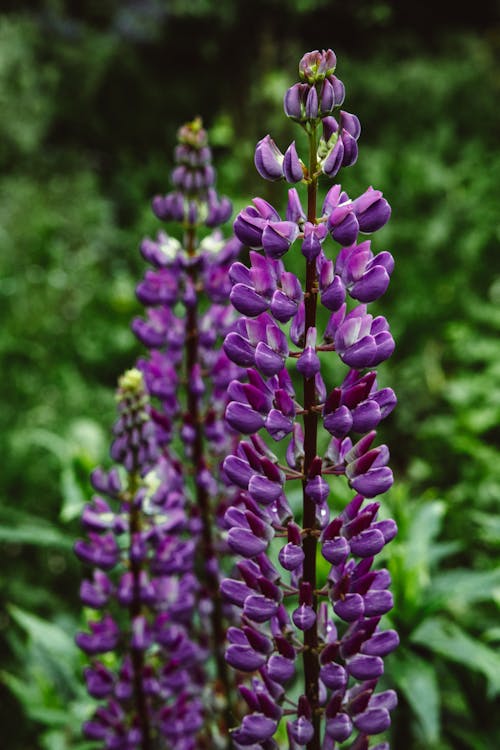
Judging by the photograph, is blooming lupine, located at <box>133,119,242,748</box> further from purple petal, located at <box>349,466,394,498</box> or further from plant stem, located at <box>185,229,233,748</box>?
purple petal, located at <box>349,466,394,498</box>

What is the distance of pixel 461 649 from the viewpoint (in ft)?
6.58

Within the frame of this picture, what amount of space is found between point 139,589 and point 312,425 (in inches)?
27.8

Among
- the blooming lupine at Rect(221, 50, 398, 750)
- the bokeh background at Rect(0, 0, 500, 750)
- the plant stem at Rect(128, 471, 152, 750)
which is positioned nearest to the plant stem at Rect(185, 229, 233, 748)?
the plant stem at Rect(128, 471, 152, 750)

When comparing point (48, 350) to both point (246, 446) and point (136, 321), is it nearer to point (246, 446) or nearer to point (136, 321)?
point (136, 321)

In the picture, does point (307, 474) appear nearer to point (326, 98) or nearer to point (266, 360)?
point (266, 360)

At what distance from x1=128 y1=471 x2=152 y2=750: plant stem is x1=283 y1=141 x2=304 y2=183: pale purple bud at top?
804 millimetres

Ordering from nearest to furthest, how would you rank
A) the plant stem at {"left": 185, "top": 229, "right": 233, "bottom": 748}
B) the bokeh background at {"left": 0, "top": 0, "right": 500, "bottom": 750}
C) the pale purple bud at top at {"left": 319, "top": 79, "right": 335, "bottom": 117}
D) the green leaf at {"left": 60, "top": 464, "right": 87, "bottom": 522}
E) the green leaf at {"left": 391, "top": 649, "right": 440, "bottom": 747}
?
the pale purple bud at top at {"left": 319, "top": 79, "right": 335, "bottom": 117} < the green leaf at {"left": 391, "top": 649, "right": 440, "bottom": 747} < the plant stem at {"left": 185, "top": 229, "right": 233, "bottom": 748} < the green leaf at {"left": 60, "top": 464, "right": 87, "bottom": 522} < the bokeh background at {"left": 0, "top": 0, "right": 500, "bottom": 750}

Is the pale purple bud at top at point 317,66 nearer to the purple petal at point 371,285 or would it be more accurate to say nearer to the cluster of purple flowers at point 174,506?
Result: the purple petal at point 371,285

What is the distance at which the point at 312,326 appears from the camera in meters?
1.24

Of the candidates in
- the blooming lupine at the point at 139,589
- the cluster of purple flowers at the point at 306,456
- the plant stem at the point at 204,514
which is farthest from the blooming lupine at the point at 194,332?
the cluster of purple flowers at the point at 306,456

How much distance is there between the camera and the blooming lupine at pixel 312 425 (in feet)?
3.94

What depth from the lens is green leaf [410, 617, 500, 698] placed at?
1.96 m

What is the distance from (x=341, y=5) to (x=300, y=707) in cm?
703

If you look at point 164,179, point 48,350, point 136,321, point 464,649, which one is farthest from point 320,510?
point 164,179
